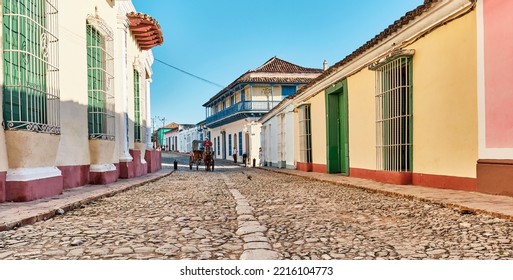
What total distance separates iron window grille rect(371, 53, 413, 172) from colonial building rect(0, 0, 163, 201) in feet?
17.9

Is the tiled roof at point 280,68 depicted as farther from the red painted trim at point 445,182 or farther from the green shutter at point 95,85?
the red painted trim at point 445,182

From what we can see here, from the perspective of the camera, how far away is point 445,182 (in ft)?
20.6

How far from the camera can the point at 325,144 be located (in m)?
12.4

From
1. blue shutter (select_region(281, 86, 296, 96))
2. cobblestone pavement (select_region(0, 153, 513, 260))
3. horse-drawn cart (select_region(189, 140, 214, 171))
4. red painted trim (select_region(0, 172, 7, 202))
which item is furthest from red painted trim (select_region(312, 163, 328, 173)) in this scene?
blue shutter (select_region(281, 86, 296, 96))

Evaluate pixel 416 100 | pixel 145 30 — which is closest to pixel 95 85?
pixel 145 30

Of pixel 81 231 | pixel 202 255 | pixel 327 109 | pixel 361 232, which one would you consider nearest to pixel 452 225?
pixel 361 232

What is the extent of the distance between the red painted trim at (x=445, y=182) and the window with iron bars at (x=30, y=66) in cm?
567

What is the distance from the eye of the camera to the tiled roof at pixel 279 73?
92.0ft

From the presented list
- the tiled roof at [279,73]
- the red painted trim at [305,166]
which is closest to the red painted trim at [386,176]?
the red painted trim at [305,166]

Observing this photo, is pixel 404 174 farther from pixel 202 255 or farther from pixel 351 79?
pixel 202 255

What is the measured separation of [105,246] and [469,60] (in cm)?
507

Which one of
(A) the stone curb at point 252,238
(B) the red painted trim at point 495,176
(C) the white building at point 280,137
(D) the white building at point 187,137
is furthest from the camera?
(D) the white building at point 187,137

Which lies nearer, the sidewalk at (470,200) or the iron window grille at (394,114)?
the sidewalk at (470,200)

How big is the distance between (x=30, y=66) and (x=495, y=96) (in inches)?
232
